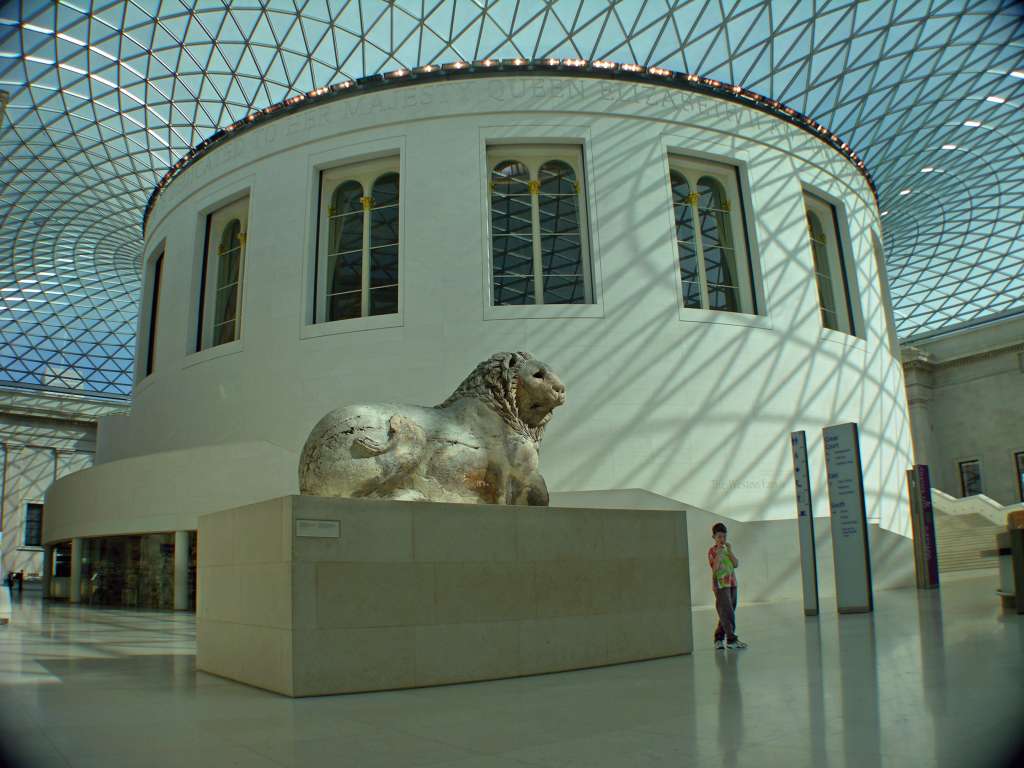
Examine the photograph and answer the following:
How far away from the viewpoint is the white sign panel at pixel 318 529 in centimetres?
762

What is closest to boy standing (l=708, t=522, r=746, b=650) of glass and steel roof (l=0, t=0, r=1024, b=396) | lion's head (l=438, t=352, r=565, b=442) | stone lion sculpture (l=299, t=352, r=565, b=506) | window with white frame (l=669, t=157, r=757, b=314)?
stone lion sculpture (l=299, t=352, r=565, b=506)

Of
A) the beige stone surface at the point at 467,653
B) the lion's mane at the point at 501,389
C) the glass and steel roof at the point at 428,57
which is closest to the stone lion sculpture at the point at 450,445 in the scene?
the lion's mane at the point at 501,389

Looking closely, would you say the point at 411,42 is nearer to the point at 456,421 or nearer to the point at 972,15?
the point at 972,15

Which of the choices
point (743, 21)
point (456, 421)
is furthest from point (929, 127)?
point (456, 421)

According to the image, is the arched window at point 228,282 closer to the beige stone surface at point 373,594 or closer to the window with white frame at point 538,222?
the window with white frame at point 538,222

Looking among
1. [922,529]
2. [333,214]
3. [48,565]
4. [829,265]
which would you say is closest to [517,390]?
[922,529]

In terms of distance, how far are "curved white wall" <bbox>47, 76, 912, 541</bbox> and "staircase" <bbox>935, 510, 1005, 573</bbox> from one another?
7.44m

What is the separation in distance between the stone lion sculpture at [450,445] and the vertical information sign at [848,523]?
9153 mm

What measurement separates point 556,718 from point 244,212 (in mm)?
25999

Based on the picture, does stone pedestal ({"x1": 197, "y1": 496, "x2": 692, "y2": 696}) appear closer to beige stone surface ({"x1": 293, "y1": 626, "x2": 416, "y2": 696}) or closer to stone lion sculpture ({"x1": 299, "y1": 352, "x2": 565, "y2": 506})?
beige stone surface ({"x1": 293, "y1": 626, "x2": 416, "y2": 696})

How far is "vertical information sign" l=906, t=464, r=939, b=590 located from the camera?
71.5ft

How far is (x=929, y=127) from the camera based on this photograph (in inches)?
→ 1422

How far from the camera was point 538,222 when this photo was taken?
24.3m

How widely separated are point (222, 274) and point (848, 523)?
2234 cm
